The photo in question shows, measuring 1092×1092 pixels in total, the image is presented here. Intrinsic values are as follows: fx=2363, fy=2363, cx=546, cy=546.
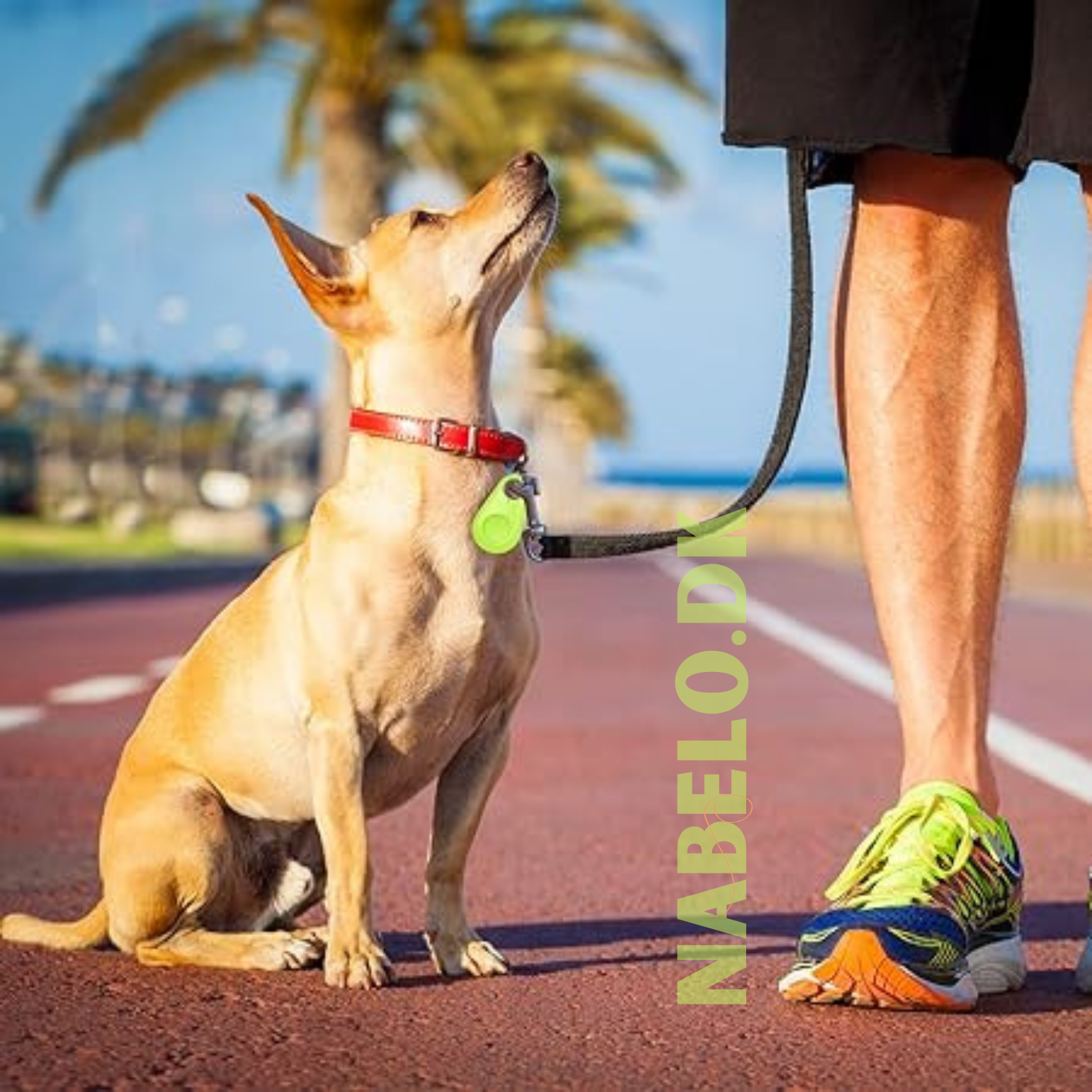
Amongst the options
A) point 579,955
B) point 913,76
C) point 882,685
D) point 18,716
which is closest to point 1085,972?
point 579,955

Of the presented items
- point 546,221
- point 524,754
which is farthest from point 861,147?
point 524,754

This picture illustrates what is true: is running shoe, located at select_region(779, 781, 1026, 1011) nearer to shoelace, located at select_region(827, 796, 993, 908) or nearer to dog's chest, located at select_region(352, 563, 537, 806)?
shoelace, located at select_region(827, 796, 993, 908)

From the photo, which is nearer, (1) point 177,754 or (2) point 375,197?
(1) point 177,754

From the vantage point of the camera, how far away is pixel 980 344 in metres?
3.96

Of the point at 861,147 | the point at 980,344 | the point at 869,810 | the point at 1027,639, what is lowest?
the point at 1027,639

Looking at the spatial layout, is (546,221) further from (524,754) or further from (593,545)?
(524,754)

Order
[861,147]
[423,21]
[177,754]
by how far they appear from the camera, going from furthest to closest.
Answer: [423,21], [177,754], [861,147]

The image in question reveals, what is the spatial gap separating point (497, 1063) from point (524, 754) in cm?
484

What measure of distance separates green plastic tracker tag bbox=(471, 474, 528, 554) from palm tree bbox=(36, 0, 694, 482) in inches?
875

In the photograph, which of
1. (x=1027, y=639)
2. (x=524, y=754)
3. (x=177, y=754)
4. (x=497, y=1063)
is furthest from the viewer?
(x=1027, y=639)

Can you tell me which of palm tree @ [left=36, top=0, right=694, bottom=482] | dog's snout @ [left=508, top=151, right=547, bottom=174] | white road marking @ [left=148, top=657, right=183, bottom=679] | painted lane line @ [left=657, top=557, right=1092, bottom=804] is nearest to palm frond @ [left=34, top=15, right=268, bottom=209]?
palm tree @ [left=36, top=0, right=694, bottom=482]

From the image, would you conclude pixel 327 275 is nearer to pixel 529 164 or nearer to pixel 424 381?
pixel 424 381

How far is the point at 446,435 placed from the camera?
392cm

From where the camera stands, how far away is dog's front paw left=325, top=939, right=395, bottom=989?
367cm
